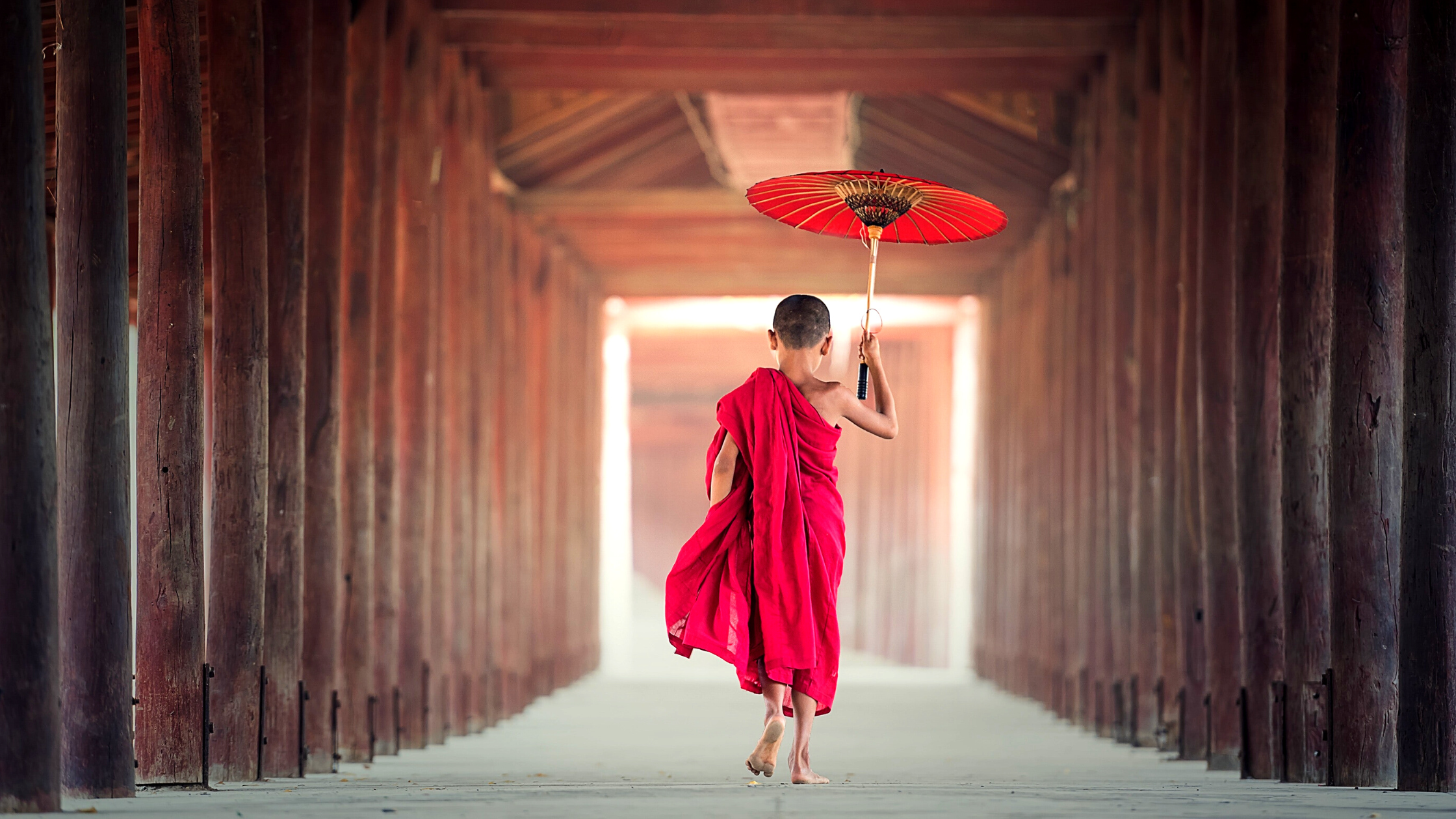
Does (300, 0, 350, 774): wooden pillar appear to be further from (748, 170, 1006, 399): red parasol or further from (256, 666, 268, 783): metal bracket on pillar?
(748, 170, 1006, 399): red parasol

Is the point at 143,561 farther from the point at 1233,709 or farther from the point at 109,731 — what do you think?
the point at 1233,709

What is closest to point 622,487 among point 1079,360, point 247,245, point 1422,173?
point 1079,360

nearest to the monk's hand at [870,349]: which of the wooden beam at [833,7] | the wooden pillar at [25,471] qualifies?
the wooden pillar at [25,471]

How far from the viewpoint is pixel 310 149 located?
762cm

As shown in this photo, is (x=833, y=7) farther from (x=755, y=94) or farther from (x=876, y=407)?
(x=876, y=407)

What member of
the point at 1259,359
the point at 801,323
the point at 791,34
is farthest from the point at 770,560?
the point at 791,34

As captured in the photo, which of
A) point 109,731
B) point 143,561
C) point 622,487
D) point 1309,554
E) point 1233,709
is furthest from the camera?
point 622,487

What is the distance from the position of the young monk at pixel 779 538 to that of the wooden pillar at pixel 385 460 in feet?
10.3

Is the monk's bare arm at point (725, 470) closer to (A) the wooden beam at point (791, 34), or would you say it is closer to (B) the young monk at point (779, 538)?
(B) the young monk at point (779, 538)

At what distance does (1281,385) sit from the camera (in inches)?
253

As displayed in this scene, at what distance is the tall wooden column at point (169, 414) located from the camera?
227 inches

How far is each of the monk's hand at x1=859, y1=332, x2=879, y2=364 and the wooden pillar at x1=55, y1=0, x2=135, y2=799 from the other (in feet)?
8.47

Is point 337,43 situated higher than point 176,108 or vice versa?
point 337,43

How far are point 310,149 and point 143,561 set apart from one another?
2.51 metres
